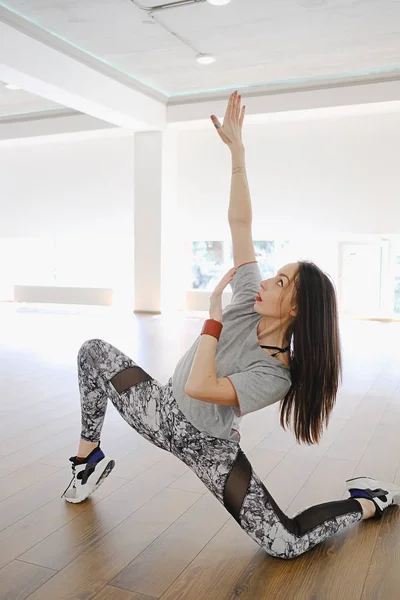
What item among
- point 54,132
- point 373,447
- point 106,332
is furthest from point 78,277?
point 373,447

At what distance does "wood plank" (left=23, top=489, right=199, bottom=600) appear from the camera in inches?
61.8

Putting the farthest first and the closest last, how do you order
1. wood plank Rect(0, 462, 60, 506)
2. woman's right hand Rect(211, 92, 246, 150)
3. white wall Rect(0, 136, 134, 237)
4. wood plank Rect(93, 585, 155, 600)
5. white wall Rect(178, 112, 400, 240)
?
white wall Rect(0, 136, 134, 237)
white wall Rect(178, 112, 400, 240)
wood plank Rect(0, 462, 60, 506)
woman's right hand Rect(211, 92, 246, 150)
wood plank Rect(93, 585, 155, 600)

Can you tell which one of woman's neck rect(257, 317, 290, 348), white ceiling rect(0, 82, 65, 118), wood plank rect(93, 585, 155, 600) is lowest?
wood plank rect(93, 585, 155, 600)

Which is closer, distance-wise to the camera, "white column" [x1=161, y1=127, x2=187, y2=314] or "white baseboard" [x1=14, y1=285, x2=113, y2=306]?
"white column" [x1=161, y1=127, x2=187, y2=314]

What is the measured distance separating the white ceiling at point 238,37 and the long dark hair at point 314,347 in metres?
4.60

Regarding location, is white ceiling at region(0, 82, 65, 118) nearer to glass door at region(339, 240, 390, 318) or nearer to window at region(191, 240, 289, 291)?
window at region(191, 240, 289, 291)

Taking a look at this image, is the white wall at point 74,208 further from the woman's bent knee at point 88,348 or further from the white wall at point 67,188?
the woman's bent knee at point 88,348

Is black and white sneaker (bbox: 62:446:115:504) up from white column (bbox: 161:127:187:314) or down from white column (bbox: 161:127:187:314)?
down

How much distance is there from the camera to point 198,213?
31.2 ft

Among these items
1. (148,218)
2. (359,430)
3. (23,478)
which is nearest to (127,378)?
(23,478)

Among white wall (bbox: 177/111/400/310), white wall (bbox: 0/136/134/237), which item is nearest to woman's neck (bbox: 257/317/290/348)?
white wall (bbox: 177/111/400/310)

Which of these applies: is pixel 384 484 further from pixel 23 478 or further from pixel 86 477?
A: pixel 23 478

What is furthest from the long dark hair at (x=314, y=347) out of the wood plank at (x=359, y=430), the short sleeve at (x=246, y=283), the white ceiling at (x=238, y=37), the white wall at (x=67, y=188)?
the white wall at (x=67, y=188)

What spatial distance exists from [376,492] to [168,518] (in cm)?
68
